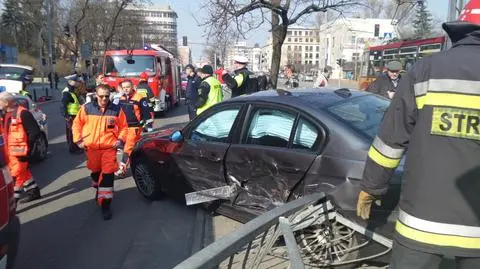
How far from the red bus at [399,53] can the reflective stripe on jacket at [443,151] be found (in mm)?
12601

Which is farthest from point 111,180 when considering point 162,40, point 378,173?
point 162,40

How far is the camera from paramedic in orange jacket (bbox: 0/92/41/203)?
614cm

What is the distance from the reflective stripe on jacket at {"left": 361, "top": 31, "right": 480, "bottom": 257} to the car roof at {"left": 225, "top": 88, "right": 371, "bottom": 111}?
2.09 metres

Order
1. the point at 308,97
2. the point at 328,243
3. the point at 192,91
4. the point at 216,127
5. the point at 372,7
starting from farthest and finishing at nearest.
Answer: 1. the point at 372,7
2. the point at 192,91
3. the point at 216,127
4. the point at 308,97
5. the point at 328,243

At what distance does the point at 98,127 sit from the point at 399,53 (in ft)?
54.8

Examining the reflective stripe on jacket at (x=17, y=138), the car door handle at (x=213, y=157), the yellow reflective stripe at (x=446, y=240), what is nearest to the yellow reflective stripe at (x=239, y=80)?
the car door handle at (x=213, y=157)

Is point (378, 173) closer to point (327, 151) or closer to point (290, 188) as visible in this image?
point (327, 151)

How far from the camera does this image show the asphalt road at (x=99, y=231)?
14.5 ft

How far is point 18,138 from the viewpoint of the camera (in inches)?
244

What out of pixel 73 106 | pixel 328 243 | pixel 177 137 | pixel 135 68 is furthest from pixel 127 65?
pixel 328 243

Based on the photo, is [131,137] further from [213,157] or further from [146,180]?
[213,157]

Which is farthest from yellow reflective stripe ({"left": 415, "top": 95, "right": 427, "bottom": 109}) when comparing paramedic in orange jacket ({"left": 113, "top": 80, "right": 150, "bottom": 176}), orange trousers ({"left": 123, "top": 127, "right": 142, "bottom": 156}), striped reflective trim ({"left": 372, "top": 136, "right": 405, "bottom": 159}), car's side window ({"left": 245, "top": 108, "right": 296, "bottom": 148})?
orange trousers ({"left": 123, "top": 127, "right": 142, "bottom": 156})

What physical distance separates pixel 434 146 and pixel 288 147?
2296mm

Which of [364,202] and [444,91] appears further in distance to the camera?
[364,202]
